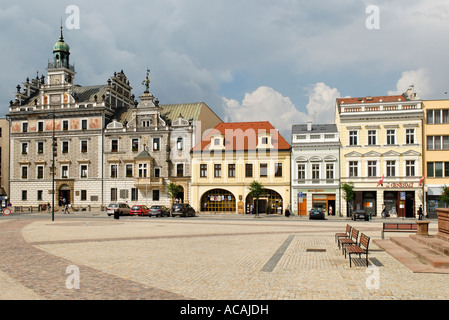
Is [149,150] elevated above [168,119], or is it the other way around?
[168,119]

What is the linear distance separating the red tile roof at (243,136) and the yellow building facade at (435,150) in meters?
15.0

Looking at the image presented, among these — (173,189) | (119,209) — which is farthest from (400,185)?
(119,209)

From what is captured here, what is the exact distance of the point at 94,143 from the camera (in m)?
58.3

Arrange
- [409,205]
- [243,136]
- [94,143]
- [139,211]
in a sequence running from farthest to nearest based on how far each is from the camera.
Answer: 1. [94,143]
2. [243,136]
3. [139,211]
4. [409,205]

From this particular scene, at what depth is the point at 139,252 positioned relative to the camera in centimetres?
1560

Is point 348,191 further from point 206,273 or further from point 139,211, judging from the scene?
point 206,273

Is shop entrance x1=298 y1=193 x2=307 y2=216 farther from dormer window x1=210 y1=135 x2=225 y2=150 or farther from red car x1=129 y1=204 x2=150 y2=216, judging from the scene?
Answer: red car x1=129 y1=204 x2=150 y2=216

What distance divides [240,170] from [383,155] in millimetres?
16150

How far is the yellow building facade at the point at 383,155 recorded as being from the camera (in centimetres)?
4519

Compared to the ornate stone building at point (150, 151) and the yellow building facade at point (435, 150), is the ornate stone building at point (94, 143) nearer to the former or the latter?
the ornate stone building at point (150, 151)
